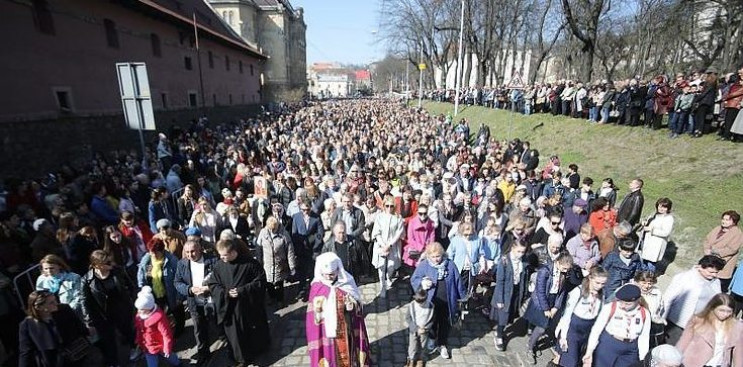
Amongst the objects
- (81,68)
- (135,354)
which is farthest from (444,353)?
(81,68)

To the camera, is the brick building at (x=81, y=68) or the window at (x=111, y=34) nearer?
the brick building at (x=81, y=68)

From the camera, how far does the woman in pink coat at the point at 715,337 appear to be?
3.50 metres

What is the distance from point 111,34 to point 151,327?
1704 centimetres

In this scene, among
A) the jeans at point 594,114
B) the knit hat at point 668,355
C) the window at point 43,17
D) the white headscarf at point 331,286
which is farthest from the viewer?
the jeans at point 594,114

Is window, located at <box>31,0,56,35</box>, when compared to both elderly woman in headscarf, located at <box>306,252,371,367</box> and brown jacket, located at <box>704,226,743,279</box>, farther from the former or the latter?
brown jacket, located at <box>704,226,743,279</box>

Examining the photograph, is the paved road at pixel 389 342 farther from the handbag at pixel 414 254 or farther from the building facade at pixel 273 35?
the building facade at pixel 273 35

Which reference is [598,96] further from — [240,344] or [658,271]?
[240,344]

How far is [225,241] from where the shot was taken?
4.43 metres

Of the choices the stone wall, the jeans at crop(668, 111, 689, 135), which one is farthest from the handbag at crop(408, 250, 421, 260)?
the stone wall

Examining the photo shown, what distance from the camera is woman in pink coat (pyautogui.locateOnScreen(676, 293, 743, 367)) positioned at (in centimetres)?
350

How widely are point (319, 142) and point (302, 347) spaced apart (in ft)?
37.7

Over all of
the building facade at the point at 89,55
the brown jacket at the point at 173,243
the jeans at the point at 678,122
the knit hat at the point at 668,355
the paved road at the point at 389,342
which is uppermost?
the building facade at the point at 89,55

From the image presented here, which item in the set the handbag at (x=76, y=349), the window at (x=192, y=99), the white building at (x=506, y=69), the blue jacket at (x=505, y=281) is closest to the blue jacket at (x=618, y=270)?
the blue jacket at (x=505, y=281)

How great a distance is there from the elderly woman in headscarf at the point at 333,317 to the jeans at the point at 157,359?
195 cm
